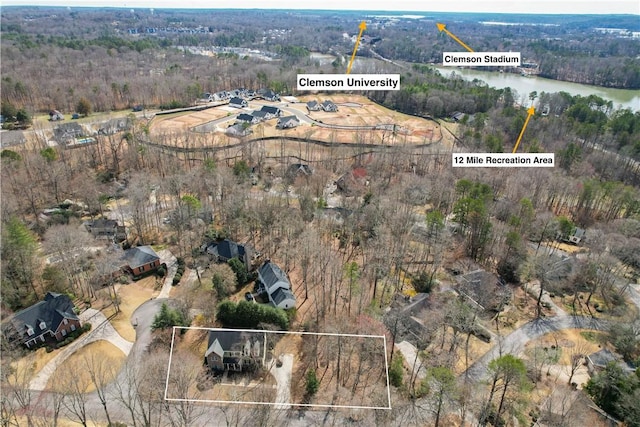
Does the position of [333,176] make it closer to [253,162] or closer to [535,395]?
[253,162]

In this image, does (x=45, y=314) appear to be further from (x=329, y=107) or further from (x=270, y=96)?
(x=270, y=96)

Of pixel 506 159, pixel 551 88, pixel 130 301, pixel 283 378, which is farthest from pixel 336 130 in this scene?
pixel 551 88

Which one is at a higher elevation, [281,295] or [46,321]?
[281,295]

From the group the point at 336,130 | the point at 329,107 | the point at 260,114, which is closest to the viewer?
the point at 336,130

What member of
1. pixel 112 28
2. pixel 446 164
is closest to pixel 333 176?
pixel 446 164

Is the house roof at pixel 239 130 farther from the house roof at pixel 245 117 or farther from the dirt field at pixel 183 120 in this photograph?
the dirt field at pixel 183 120

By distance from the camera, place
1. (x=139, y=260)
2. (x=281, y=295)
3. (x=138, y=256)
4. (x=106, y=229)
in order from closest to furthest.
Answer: (x=281, y=295), (x=139, y=260), (x=138, y=256), (x=106, y=229)
